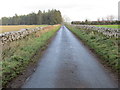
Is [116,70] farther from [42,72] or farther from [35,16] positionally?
[35,16]

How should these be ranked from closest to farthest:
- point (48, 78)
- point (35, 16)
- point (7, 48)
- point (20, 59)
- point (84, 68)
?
point (48, 78)
point (84, 68)
point (20, 59)
point (7, 48)
point (35, 16)

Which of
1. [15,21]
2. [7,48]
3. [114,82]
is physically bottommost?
[114,82]

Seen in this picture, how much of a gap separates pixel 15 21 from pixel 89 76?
460 feet

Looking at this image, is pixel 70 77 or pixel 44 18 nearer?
pixel 70 77

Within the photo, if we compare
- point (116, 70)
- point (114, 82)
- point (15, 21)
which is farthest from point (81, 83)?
point (15, 21)

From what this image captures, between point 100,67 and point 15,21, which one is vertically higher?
point 15,21

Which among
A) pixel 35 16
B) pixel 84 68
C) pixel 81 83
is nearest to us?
pixel 81 83

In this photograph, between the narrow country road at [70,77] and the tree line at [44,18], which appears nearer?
the narrow country road at [70,77]

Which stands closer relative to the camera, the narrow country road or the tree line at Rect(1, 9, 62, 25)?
the narrow country road

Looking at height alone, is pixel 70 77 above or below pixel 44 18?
A: below

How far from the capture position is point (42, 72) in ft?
18.5

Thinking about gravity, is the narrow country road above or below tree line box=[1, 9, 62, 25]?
below

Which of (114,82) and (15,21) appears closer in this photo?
(114,82)

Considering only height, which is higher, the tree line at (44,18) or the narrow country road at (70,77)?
the tree line at (44,18)
